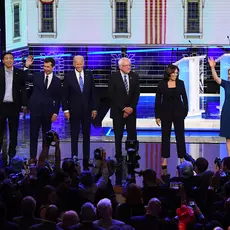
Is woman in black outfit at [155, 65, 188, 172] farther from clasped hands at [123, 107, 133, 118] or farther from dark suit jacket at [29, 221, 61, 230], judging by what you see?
dark suit jacket at [29, 221, 61, 230]

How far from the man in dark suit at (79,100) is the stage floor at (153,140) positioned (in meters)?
0.76

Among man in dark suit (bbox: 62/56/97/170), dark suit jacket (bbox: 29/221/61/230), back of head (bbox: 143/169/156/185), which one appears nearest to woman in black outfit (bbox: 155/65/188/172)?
man in dark suit (bbox: 62/56/97/170)

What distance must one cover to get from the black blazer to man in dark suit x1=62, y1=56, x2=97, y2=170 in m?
0.86

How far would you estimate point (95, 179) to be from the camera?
6.52 metres

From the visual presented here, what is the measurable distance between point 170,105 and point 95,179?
2.69 m

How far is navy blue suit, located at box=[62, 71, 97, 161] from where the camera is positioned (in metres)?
9.09

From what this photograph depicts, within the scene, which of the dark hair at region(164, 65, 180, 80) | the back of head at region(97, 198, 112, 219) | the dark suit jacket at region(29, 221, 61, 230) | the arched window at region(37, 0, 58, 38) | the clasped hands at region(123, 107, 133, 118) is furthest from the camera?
the arched window at region(37, 0, 58, 38)

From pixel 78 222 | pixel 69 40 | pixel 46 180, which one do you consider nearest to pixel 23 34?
pixel 69 40

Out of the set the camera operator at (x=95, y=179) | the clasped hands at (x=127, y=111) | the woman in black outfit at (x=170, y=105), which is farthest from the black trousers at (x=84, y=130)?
the camera operator at (x=95, y=179)

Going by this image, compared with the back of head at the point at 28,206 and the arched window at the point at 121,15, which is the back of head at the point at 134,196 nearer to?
the back of head at the point at 28,206

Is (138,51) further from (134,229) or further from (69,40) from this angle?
(134,229)

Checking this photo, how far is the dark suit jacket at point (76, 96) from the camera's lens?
9.08 metres

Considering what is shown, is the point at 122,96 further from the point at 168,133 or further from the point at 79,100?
the point at 168,133

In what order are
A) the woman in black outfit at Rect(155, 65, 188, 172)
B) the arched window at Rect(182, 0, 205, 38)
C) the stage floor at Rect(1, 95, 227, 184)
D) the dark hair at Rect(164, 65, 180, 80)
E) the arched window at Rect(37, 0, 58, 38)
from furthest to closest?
1. the arched window at Rect(182, 0, 205, 38)
2. the arched window at Rect(37, 0, 58, 38)
3. the stage floor at Rect(1, 95, 227, 184)
4. the woman in black outfit at Rect(155, 65, 188, 172)
5. the dark hair at Rect(164, 65, 180, 80)
